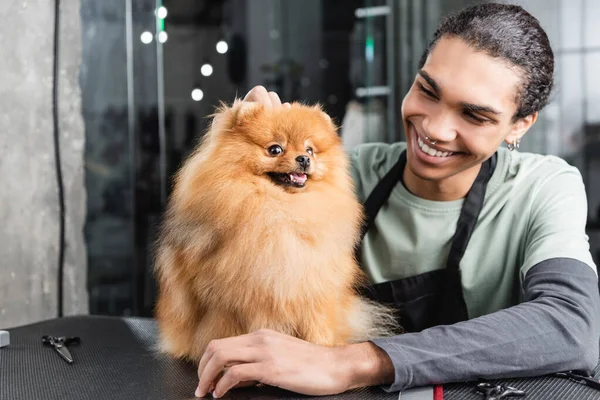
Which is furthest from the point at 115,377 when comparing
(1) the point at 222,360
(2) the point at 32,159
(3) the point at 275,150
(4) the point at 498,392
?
(2) the point at 32,159

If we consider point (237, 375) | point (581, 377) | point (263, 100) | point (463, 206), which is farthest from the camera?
point (463, 206)

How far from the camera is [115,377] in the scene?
1152 mm

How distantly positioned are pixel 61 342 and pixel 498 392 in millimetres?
873

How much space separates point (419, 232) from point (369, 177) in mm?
227

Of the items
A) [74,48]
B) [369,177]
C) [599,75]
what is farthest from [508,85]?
[599,75]

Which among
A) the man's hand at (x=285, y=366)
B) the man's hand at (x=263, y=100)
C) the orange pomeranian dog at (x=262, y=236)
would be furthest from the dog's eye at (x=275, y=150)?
the man's hand at (x=285, y=366)

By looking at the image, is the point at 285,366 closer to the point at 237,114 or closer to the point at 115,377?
the point at 115,377

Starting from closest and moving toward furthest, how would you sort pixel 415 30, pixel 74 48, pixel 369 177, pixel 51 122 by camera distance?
pixel 369 177, pixel 51 122, pixel 74 48, pixel 415 30

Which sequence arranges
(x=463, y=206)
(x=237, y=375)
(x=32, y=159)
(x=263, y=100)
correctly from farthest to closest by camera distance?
(x=32, y=159)
(x=463, y=206)
(x=263, y=100)
(x=237, y=375)

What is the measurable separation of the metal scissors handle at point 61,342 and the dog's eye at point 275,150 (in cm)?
56

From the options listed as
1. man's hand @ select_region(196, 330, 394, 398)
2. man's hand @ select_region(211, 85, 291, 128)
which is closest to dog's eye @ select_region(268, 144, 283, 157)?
man's hand @ select_region(211, 85, 291, 128)

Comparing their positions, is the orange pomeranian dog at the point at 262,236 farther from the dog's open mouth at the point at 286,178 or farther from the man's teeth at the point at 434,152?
the man's teeth at the point at 434,152

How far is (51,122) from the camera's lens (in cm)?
195

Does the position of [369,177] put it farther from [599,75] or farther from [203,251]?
[599,75]
